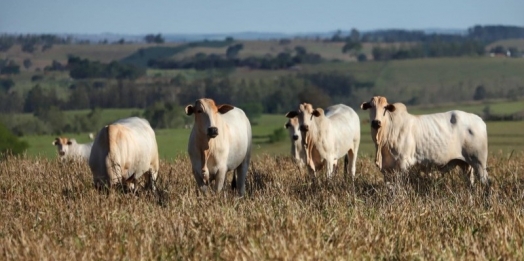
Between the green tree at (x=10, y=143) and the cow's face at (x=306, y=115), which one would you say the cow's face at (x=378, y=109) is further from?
the green tree at (x=10, y=143)

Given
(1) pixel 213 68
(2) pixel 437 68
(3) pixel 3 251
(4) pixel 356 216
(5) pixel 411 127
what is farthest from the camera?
(1) pixel 213 68

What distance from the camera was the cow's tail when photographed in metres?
15.4

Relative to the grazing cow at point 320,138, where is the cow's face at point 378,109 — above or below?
above

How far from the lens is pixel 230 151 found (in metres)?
16.1

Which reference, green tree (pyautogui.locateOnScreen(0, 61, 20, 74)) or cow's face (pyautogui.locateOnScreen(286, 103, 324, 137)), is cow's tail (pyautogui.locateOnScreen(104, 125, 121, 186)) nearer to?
cow's face (pyautogui.locateOnScreen(286, 103, 324, 137))

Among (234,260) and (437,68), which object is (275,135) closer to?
(234,260)

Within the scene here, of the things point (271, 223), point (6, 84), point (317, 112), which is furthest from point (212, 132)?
point (6, 84)

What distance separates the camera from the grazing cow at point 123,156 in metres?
15.5

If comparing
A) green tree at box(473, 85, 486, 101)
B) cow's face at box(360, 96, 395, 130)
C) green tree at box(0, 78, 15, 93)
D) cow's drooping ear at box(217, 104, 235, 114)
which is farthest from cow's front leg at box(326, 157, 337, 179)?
green tree at box(0, 78, 15, 93)

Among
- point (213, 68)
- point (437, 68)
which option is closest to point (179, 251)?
point (437, 68)

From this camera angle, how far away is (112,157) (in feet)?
51.1

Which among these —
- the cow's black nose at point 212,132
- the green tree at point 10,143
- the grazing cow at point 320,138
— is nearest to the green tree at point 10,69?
the green tree at point 10,143

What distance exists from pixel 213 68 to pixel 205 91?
1902 inches

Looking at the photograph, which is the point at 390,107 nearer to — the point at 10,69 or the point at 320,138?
the point at 320,138
